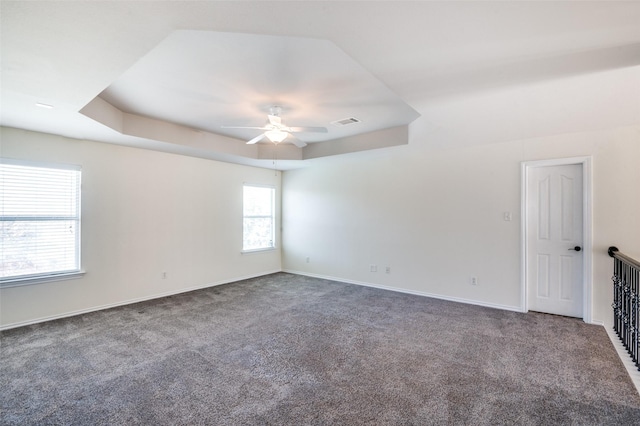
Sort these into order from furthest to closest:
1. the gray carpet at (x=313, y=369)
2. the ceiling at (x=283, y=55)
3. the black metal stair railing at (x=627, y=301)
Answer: the black metal stair railing at (x=627, y=301) < the gray carpet at (x=313, y=369) < the ceiling at (x=283, y=55)

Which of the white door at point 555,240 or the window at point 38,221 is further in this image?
the white door at point 555,240

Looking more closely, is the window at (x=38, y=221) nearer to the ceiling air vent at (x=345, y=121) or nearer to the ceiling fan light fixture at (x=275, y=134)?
the ceiling fan light fixture at (x=275, y=134)

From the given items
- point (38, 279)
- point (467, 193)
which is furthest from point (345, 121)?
point (38, 279)

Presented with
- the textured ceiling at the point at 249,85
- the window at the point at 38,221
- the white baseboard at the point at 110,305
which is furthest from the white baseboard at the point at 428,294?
the window at the point at 38,221

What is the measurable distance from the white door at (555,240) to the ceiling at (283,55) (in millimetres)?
879

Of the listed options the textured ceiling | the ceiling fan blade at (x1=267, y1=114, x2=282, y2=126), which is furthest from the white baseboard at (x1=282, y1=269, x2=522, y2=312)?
the ceiling fan blade at (x1=267, y1=114, x2=282, y2=126)

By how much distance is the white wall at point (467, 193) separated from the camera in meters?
3.14

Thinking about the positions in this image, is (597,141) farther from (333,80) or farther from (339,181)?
(339,181)

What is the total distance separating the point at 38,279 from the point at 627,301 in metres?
6.70

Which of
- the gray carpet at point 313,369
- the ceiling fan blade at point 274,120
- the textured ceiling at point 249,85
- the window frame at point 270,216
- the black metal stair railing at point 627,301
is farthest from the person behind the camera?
the window frame at point 270,216

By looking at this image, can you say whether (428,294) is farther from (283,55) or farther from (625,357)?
(283,55)

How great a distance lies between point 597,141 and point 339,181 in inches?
151

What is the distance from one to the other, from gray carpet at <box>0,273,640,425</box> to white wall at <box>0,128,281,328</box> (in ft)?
1.30

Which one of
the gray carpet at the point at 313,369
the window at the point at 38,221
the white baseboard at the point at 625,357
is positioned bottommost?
the gray carpet at the point at 313,369
